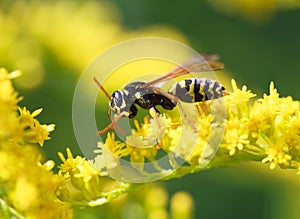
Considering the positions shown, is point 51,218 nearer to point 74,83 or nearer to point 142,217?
point 142,217

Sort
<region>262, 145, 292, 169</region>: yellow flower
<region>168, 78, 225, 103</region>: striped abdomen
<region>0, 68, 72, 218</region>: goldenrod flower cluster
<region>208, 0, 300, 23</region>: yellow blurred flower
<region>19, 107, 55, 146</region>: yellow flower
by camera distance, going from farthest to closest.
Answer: <region>208, 0, 300, 23</region>: yellow blurred flower, <region>168, 78, 225, 103</region>: striped abdomen, <region>262, 145, 292, 169</region>: yellow flower, <region>19, 107, 55, 146</region>: yellow flower, <region>0, 68, 72, 218</region>: goldenrod flower cluster

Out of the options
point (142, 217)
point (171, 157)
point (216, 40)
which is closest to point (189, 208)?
point (142, 217)

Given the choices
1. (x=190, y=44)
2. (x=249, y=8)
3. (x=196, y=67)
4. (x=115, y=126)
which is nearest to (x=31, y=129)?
(x=115, y=126)

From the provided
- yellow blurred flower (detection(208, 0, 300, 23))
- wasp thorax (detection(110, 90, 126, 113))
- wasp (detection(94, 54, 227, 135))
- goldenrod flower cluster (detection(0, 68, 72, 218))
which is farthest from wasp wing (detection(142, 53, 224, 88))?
yellow blurred flower (detection(208, 0, 300, 23))

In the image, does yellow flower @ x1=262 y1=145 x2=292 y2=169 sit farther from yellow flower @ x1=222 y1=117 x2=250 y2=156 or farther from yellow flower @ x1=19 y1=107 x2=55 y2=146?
yellow flower @ x1=19 y1=107 x2=55 y2=146

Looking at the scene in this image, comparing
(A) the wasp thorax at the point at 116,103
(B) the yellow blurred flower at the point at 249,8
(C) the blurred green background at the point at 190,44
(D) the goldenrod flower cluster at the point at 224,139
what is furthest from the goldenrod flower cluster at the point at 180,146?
(B) the yellow blurred flower at the point at 249,8
